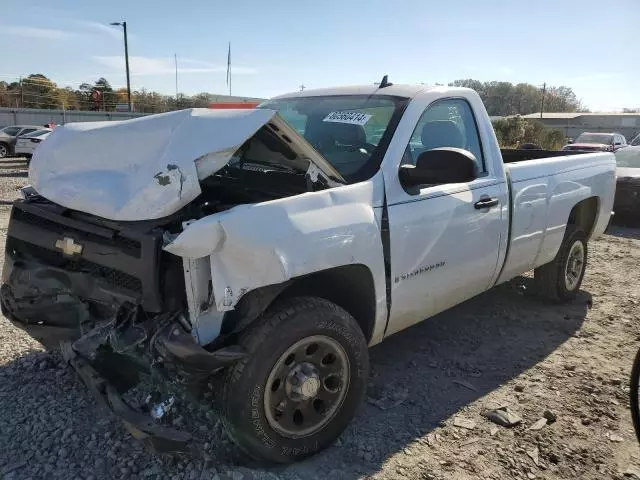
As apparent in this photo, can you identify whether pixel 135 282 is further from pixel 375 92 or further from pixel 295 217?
pixel 375 92

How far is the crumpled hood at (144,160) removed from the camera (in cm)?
267

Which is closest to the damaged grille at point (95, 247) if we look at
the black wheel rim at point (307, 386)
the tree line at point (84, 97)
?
the black wheel rim at point (307, 386)

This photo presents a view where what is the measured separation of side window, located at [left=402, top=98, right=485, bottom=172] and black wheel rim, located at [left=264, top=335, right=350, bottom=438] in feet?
4.38

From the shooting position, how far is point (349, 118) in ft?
12.5

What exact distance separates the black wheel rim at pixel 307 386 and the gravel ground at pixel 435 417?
24 cm

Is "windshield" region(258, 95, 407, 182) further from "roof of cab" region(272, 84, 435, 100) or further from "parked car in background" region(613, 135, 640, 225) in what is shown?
"parked car in background" region(613, 135, 640, 225)

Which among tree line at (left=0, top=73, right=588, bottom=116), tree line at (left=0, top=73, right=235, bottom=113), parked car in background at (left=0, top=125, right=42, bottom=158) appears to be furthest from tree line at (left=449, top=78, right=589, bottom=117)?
parked car in background at (left=0, top=125, right=42, bottom=158)

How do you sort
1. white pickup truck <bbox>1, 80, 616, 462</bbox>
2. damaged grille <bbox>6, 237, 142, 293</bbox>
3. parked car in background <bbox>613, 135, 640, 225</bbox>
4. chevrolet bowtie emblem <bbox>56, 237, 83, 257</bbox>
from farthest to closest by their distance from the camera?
parked car in background <bbox>613, 135, 640, 225</bbox>, chevrolet bowtie emblem <bbox>56, 237, 83, 257</bbox>, damaged grille <bbox>6, 237, 142, 293</bbox>, white pickup truck <bbox>1, 80, 616, 462</bbox>

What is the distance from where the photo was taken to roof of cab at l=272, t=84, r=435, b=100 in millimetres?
3882

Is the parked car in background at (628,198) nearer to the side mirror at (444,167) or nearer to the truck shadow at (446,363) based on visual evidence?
the truck shadow at (446,363)

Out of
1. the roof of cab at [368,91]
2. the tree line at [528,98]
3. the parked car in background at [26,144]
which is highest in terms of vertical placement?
the tree line at [528,98]

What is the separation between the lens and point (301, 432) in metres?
2.90

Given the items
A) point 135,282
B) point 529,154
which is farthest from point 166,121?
point 529,154

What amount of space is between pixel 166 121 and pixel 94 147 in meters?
0.48
